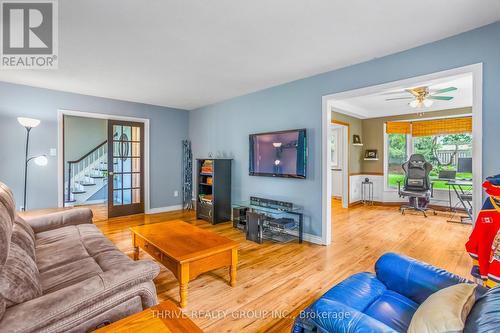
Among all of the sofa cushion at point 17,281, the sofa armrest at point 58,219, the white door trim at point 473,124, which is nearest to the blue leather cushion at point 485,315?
the sofa cushion at point 17,281

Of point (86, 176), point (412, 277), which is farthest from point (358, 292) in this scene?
point (86, 176)

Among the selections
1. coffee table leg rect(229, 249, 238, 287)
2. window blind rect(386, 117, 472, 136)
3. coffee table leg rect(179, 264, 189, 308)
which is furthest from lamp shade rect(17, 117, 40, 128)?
window blind rect(386, 117, 472, 136)

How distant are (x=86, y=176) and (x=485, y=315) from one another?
8131 mm

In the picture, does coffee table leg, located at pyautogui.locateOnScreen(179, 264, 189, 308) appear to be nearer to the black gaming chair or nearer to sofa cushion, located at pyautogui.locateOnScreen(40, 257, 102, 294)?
sofa cushion, located at pyautogui.locateOnScreen(40, 257, 102, 294)

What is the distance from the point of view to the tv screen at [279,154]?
3.65 m

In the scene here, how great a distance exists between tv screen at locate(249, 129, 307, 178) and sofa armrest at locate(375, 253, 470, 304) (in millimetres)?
2127

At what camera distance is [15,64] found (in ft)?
10.3

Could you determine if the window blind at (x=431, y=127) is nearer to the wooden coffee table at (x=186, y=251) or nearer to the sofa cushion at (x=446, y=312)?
the wooden coffee table at (x=186, y=251)

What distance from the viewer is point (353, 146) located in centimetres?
654

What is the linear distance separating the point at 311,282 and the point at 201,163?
3.41 m

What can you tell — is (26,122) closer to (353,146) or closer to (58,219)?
(58,219)

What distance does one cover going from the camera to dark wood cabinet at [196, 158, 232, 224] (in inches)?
182

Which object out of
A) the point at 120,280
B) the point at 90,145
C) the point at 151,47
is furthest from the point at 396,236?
the point at 90,145

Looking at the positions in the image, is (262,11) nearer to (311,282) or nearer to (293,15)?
(293,15)
